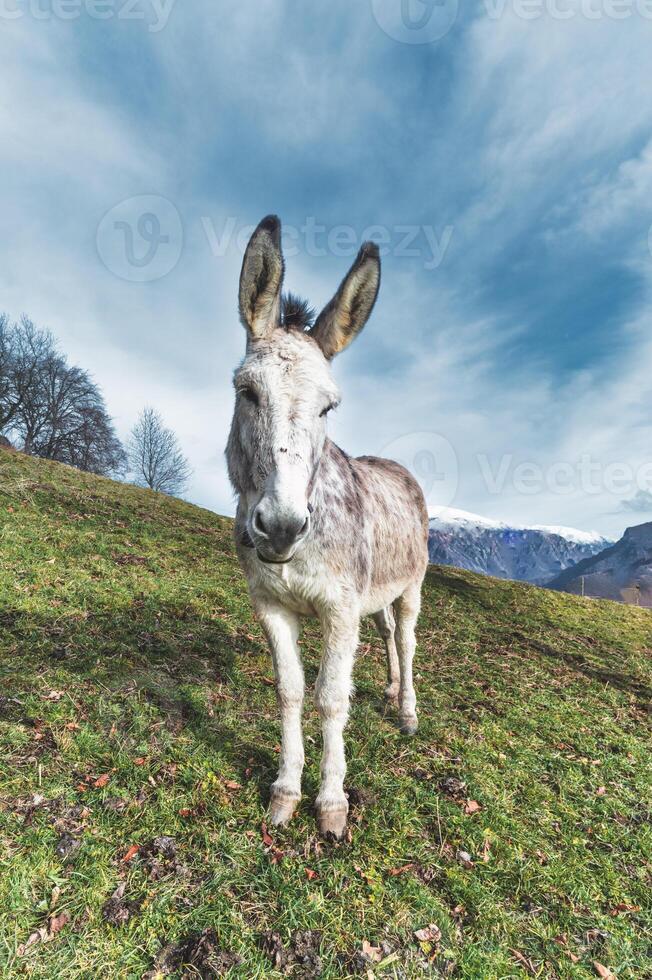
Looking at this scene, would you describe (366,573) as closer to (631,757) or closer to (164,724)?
(164,724)

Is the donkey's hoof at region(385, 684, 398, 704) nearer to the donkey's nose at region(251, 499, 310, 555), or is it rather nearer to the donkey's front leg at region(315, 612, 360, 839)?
the donkey's front leg at region(315, 612, 360, 839)

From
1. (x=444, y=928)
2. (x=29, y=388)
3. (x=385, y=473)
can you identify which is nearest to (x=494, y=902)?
(x=444, y=928)

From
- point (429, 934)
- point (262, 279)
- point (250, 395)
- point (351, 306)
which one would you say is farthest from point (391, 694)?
point (262, 279)

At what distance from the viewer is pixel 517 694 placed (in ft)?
22.3

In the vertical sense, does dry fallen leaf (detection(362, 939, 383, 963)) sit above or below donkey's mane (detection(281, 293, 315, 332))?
below

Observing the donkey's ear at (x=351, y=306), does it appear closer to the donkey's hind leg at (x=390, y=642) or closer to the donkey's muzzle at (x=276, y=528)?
the donkey's muzzle at (x=276, y=528)

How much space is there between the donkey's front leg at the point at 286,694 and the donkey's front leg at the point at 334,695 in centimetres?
19

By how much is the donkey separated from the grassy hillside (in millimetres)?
560

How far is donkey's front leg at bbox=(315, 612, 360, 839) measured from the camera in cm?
337

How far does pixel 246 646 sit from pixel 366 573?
11.7ft

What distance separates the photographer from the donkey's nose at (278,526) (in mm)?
2422

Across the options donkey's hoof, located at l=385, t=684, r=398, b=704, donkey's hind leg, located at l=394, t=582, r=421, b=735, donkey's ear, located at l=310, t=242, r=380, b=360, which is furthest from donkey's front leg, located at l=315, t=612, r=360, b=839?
donkey's hoof, located at l=385, t=684, r=398, b=704

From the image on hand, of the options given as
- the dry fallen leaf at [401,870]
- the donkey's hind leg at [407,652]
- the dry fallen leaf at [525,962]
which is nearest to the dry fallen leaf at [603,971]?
the dry fallen leaf at [525,962]

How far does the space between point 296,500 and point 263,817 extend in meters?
2.58
